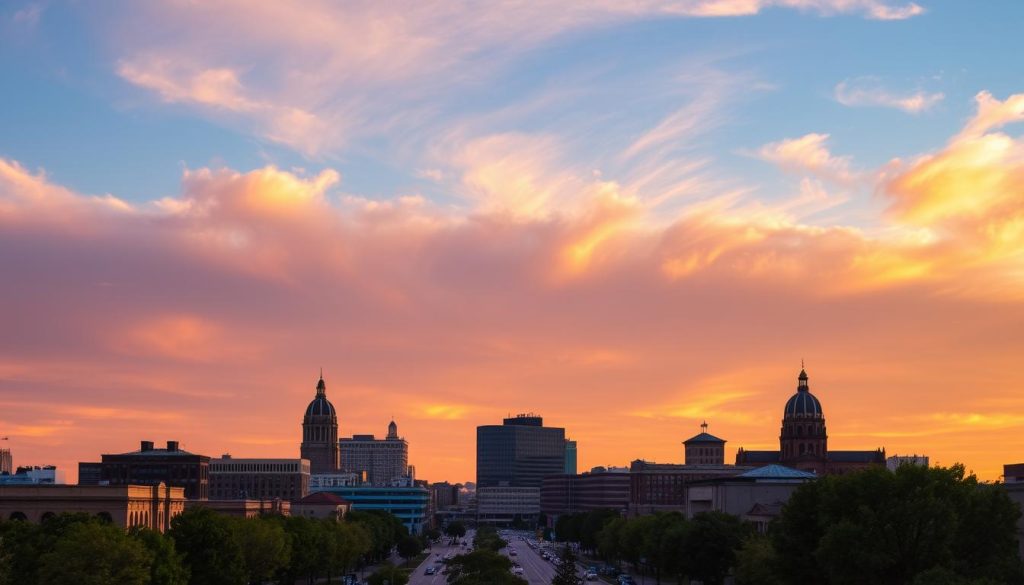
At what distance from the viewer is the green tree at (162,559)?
12186 centimetres

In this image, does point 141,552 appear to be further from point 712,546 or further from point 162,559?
point 712,546

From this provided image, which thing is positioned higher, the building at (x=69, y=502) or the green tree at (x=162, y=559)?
the building at (x=69, y=502)

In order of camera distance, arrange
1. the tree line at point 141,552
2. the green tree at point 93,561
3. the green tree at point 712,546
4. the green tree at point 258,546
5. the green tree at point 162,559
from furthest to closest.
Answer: the green tree at point 712,546 < the green tree at point 258,546 < the green tree at point 162,559 < the tree line at point 141,552 < the green tree at point 93,561

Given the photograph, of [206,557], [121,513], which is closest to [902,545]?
[206,557]

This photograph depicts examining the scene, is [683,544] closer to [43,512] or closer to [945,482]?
[945,482]

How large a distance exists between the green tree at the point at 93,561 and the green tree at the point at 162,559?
207 inches

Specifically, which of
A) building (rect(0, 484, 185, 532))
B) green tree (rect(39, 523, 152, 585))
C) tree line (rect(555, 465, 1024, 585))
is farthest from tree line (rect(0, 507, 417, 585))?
tree line (rect(555, 465, 1024, 585))

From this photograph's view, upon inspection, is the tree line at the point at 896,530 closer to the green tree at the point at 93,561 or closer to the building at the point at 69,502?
the green tree at the point at 93,561

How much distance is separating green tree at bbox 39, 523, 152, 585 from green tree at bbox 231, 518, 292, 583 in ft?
122

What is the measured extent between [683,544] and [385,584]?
45.7 metres

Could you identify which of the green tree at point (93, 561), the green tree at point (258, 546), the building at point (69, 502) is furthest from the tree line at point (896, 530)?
the building at point (69, 502)

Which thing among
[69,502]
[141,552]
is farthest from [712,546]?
[69,502]

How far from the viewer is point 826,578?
110000 mm

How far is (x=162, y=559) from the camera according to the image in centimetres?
12394
